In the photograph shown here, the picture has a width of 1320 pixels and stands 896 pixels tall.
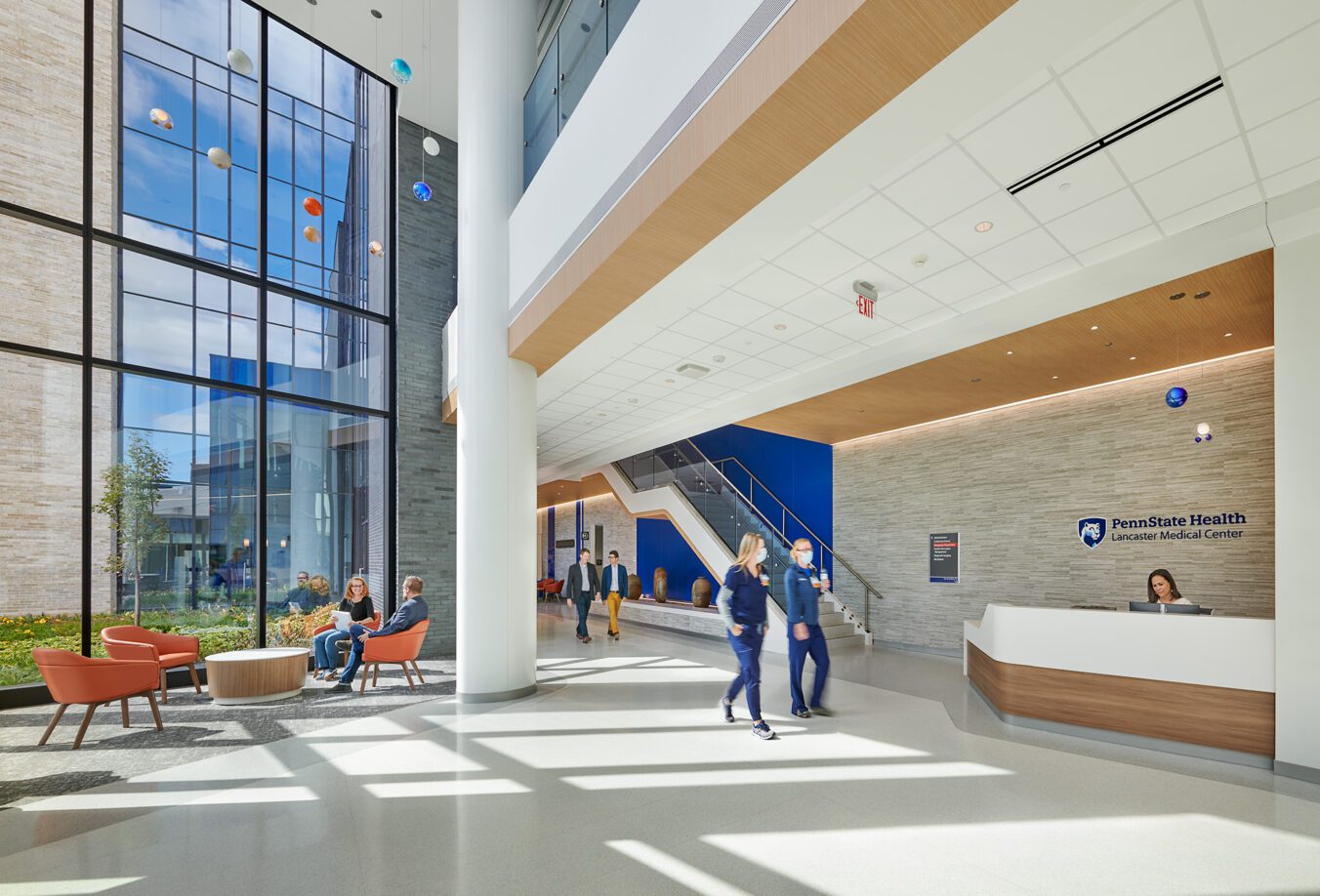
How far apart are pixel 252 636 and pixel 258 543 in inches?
50.3

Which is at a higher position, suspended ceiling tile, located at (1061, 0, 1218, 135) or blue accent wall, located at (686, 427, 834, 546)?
suspended ceiling tile, located at (1061, 0, 1218, 135)

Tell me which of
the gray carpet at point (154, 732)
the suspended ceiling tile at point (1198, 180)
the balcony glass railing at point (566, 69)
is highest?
the balcony glass railing at point (566, 69)

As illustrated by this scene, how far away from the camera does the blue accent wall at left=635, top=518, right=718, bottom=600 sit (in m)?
16.7

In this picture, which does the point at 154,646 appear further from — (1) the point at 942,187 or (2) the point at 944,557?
(2) the point at 944,557

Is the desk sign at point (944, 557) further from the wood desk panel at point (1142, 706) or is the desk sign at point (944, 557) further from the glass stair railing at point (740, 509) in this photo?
the wood desk panel at point (1142, 706)

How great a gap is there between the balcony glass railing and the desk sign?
8412 mm

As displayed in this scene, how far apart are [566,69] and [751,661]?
595 cm

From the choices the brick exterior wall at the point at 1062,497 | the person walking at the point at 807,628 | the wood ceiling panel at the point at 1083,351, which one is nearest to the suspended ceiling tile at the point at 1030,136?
the wood ceiling panel at the point at 1083,351

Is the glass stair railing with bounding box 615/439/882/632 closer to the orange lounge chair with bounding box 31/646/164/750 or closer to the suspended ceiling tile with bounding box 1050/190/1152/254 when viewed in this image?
the suspended ceiling tile with bounding box 1050/190/1152/254

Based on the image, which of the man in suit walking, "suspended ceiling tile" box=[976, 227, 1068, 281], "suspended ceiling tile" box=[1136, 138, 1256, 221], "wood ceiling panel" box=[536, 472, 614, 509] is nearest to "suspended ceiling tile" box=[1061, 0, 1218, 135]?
"suspended ceiling tile" box=[1136, 138, 1256, 221]

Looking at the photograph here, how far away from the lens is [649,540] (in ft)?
59.4

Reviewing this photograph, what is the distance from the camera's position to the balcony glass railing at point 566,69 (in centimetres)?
555

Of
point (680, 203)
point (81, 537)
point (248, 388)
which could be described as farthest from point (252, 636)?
point (680, 203)

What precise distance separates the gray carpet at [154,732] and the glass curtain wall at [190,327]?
156 centimetres
